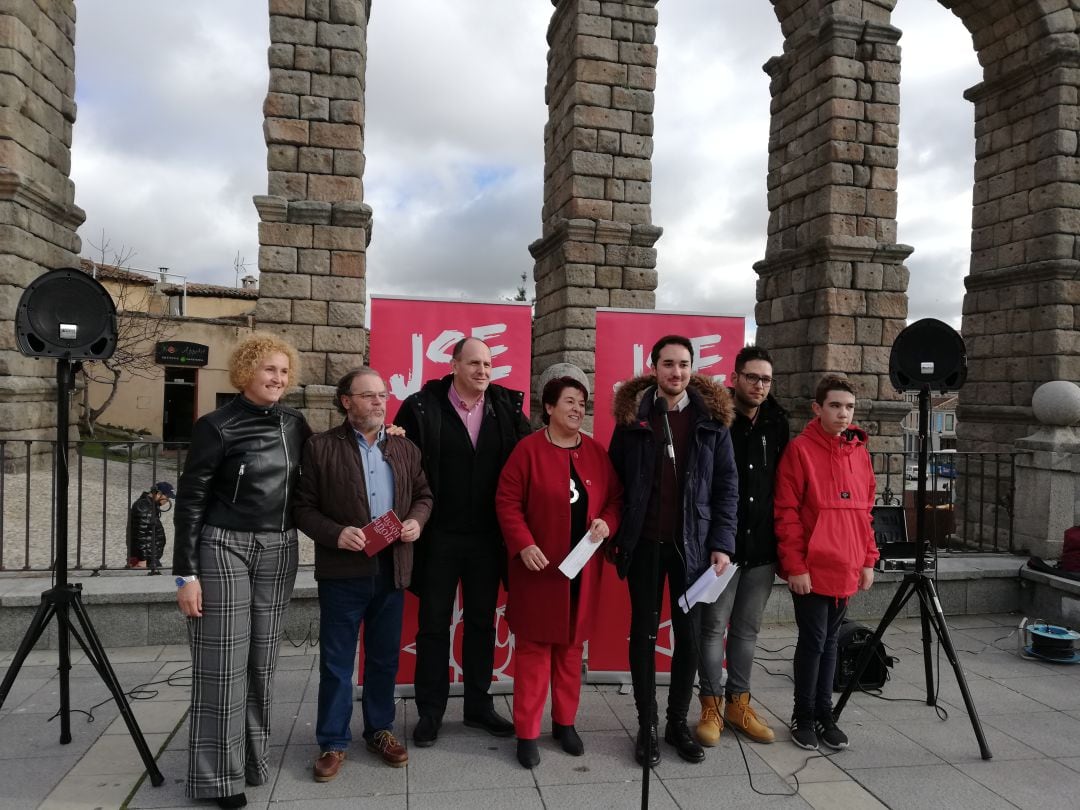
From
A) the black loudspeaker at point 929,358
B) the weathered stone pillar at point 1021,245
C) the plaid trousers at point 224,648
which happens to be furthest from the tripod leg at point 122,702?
the weathered stone pillar at point 1021,245

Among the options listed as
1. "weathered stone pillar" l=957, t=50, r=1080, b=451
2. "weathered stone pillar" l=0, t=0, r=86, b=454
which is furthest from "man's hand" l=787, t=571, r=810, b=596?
"weathered stone pillar" l=0, t=0, r=86, b=454

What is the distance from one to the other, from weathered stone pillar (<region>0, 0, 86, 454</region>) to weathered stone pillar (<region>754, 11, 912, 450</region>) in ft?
32.8

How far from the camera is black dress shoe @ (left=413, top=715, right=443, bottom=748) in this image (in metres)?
3.79

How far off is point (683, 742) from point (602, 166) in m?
6.83

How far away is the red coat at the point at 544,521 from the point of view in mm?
3609

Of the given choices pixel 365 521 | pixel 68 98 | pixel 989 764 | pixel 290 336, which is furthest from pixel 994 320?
pixel 68 98

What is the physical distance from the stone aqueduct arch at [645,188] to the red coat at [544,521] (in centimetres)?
488

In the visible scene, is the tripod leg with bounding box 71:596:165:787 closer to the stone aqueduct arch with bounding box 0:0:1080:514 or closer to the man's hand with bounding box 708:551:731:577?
the man's hand with bounding box 708:551:731:577

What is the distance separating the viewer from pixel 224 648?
311cm

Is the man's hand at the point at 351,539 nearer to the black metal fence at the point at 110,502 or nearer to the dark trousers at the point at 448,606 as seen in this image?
the dark trousers at the point at 448,606

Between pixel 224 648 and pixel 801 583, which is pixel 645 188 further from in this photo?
pixel 224 648

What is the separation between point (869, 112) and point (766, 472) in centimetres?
719

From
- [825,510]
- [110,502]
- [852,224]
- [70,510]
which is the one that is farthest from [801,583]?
[110,502]

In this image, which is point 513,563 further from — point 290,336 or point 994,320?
point 994,320
